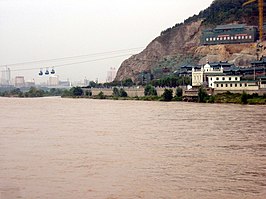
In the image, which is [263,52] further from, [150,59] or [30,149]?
[30,149]

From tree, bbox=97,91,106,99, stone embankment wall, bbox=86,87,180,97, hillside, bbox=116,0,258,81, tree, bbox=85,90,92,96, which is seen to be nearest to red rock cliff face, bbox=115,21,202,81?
hillside, bbox=116,0,258,81

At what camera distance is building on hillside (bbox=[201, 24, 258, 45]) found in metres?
27.0

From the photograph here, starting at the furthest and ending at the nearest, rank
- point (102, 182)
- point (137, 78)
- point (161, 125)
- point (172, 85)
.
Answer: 1. point (137, 78)
2. point (172, 85)
3. point (161, 125)
4. point (102, 182)

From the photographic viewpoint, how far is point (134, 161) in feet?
19.4

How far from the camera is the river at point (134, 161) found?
447cm

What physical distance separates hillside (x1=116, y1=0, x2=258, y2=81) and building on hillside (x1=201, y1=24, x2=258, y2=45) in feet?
1.42

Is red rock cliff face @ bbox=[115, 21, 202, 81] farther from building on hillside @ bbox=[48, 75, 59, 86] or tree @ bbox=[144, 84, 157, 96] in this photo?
building on hillside @ bbox=[48, 75, 59, 86]

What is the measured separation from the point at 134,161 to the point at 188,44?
83.6ft

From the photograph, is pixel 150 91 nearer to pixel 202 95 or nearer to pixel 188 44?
pixel 202 95

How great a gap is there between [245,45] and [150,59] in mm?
7611

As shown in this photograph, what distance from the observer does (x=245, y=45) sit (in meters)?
26.9

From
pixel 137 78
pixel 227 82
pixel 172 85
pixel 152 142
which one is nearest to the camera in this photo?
pixel 152 142

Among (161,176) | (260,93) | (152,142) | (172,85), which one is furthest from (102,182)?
(172,85)

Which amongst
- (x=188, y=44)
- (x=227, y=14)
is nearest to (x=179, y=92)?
(x=188, y=44)
